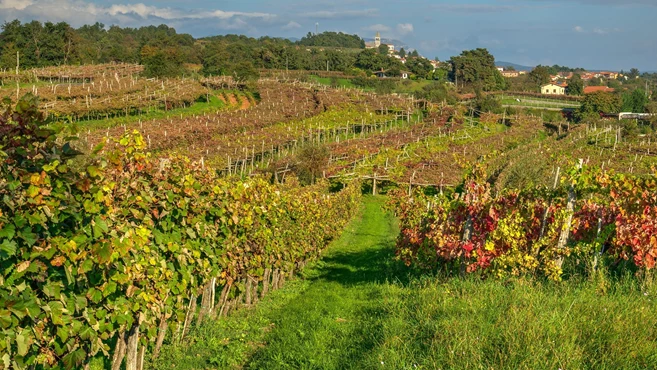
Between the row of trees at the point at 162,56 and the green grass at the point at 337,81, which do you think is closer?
the row of trees at the point at 162,56

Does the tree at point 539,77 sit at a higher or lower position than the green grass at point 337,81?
A: higher

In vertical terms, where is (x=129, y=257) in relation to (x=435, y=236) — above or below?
above

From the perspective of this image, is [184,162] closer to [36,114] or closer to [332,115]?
[36,114]

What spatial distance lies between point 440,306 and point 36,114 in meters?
4.60

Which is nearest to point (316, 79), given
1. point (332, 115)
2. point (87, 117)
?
point (332, 115)

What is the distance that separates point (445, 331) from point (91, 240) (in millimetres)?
3295

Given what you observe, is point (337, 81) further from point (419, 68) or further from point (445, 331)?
point (445, 331)

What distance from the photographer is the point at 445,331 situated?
5.68 metres

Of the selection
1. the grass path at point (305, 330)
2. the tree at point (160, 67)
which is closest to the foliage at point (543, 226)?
the grass path at point (305, 330)

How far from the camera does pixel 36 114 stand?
4328 millimetres

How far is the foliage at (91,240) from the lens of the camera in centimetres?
437

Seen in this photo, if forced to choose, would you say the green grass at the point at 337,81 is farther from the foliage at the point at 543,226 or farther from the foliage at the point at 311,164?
the foliage at the point at 543,226

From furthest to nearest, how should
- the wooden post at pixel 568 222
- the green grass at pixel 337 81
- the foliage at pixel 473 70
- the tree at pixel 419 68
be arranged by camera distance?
the tree at pixel 419 68 < the foliage at pixel 473 70 < the green grass at pixel 337 81 < the wooden post at pixel 568 222

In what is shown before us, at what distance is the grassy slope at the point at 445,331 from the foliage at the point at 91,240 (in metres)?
1.11
